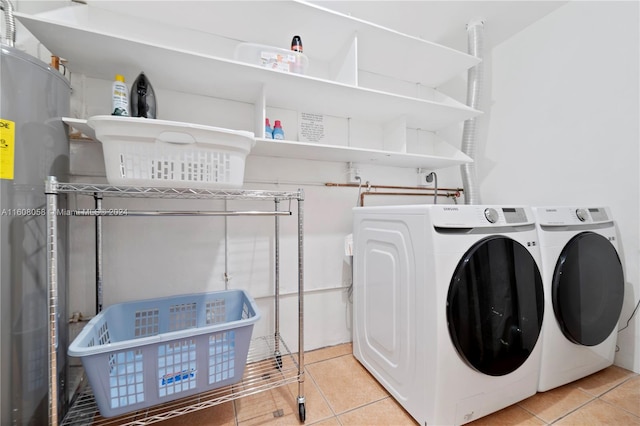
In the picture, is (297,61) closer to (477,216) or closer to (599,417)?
(477,216)

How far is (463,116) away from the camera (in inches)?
68.1

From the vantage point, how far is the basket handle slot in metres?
0.89

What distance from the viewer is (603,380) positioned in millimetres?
1351

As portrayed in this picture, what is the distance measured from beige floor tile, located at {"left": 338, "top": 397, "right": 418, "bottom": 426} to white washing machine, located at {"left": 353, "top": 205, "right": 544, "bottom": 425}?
43 millimetres

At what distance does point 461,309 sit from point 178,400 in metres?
1.42

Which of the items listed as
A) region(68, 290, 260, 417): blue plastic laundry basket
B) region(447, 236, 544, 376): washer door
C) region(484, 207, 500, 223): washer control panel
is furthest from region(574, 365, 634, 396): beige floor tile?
region(68, 290, 260, 417): blue plastic laundry basket

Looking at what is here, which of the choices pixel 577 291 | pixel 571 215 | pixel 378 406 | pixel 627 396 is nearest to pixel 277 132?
pixel 378 406

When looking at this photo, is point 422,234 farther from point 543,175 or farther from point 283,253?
point 543,175

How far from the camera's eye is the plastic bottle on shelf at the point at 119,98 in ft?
3.37

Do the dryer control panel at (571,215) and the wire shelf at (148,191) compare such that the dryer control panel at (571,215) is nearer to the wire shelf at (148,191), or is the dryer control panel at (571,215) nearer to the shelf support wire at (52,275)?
the wire shelf at (148,191)

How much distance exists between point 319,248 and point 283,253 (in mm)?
258

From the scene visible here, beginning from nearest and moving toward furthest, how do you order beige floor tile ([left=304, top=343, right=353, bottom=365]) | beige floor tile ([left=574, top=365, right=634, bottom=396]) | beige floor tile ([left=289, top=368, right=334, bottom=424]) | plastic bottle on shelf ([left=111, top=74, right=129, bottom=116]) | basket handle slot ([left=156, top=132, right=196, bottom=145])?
basket handle slot ([left=156, top=132, right=196, bottom=145]), plastic bottle on shelf ([left=111, top=74, right=129, bottom=116]), beige floor tile ([left=289, top=368, right=334, bottom=424]), beige floor tile ([left=574, top=365, right=634, bottom=396]), beige floor tile ([left=304, top=343, right=353, bottom=365])

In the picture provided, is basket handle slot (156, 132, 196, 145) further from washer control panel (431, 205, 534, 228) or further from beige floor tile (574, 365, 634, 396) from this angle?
beige floor tile (574, 365, 634, 396)

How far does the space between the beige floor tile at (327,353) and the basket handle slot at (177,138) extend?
1.44 m
